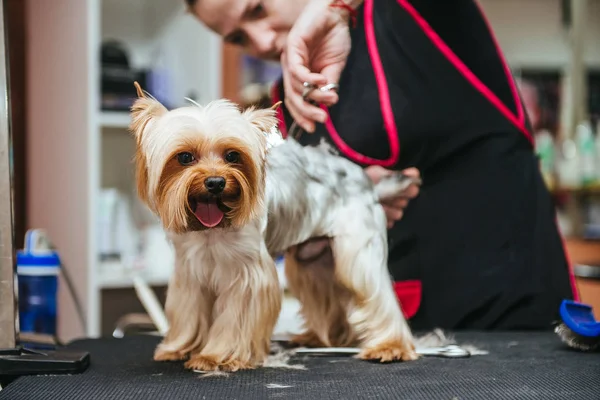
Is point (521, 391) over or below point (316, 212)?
below

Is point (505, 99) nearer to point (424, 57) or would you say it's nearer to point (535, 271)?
point (424, 57)

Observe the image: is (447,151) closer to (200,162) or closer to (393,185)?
(393,185)

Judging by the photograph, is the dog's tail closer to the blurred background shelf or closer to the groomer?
the groomer

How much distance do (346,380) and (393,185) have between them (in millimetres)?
430

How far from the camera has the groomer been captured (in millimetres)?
1238

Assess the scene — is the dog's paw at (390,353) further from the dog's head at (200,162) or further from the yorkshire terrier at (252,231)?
the dog's head at (200,162)

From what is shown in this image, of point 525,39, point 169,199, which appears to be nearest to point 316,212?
point 169,199

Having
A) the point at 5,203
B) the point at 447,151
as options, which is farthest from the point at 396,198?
the point at 5,203

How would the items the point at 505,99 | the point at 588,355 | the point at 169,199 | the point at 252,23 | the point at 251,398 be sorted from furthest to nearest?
1. the point at 505,99
2. the point at 252,23
3. the point at 588,355
4. the point at 169,199
5. the point at 251,398

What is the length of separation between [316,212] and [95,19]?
1.12 meters

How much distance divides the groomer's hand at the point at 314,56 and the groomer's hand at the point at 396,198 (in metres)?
0.14

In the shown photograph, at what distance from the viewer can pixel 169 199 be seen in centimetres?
89

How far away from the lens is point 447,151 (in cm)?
133

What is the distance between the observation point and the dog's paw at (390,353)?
1024mm
